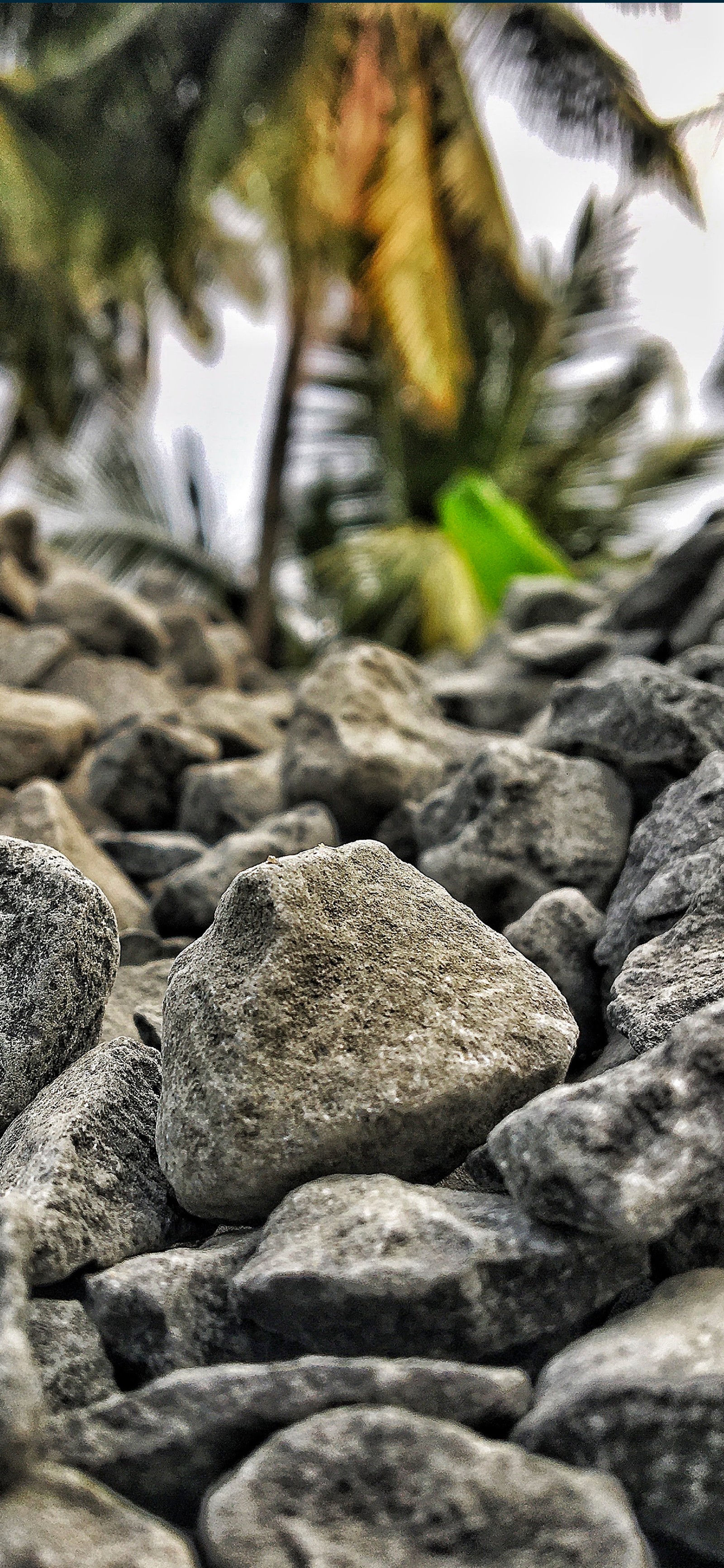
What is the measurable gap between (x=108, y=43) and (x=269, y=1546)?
30.6 ft

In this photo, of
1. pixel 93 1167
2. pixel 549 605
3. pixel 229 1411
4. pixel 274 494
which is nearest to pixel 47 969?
pixel 93 1167

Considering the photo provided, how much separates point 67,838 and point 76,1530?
5.37 ft

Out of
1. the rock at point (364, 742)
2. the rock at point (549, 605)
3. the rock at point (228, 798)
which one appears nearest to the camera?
the rock at point (364, 742)

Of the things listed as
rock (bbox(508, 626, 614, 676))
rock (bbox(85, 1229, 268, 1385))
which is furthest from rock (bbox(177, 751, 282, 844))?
rock (bbox(85, 1229, 268, 1385))

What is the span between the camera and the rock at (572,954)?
1825 millimetres

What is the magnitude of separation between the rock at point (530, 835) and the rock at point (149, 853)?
Answer: 2.52 ft

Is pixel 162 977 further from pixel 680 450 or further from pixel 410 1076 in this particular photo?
pixel 680 450

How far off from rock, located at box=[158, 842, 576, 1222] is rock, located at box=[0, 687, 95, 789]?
1.87m

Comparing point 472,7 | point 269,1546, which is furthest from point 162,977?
point 472,7

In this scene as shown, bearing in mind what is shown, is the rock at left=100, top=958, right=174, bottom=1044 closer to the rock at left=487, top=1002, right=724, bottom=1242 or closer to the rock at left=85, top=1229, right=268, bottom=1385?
the rock at left=85, top=1229, right=268, bottom=1385

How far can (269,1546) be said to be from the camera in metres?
1.00

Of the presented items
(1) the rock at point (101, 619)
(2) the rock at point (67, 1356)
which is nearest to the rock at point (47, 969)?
(2) the rock at point (67, 1356)

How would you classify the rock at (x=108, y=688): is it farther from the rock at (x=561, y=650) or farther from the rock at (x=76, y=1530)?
the rock at (x=76, y=1530)

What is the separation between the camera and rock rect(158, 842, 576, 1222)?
1.31 metres
